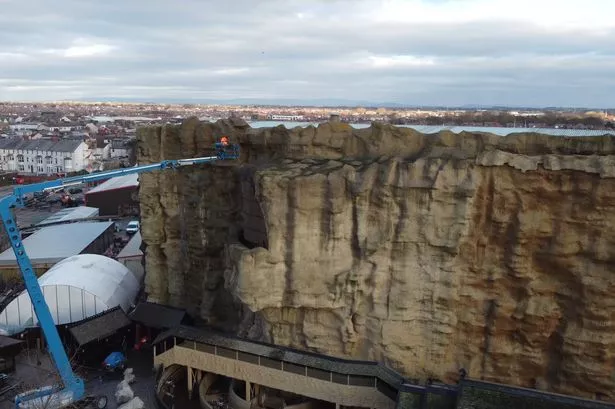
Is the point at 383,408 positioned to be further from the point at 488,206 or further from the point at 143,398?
the point at 143,398

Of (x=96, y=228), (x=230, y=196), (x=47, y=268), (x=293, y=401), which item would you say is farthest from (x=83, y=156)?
(x=293, y=401)

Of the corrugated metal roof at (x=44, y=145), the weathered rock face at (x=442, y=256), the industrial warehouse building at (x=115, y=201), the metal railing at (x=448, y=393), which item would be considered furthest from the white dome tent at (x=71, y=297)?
the corrugated metal roof at (x=44, y=145)

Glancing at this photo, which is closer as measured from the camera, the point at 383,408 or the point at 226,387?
the point at 383,408

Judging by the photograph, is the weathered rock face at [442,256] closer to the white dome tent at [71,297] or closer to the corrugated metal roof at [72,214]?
the white dome tent at [71,297]

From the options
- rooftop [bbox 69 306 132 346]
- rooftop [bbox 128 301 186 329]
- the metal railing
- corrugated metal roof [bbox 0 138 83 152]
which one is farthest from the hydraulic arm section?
corrugated metal roof [bbox 0 138 83 152]

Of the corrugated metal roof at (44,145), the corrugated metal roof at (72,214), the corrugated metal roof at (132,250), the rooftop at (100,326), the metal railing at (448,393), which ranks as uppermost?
the corrugated metal roof at (44,145)

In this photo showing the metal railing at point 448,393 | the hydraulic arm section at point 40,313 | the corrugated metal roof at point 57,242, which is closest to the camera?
the metal railing at point 448,393

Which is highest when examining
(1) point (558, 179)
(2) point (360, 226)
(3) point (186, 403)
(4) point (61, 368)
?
(1) point (558, 179)
